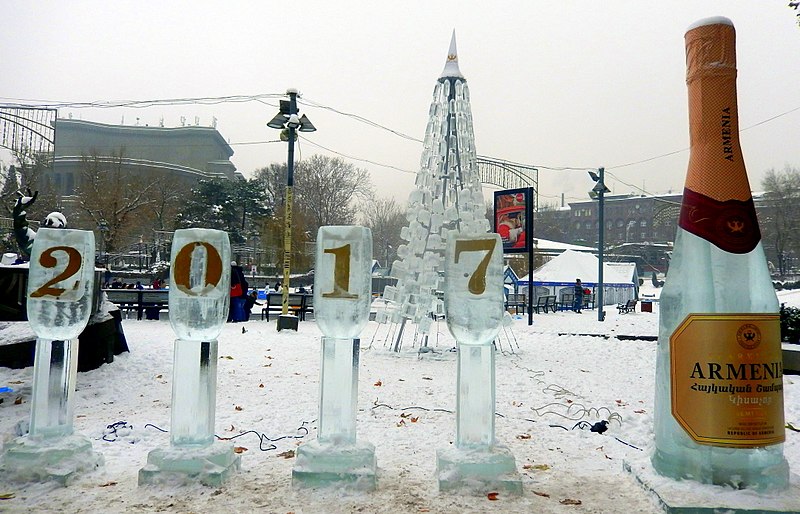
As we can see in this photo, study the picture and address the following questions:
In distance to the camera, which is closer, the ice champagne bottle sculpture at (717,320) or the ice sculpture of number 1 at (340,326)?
the ice champagne bottle sculpture at (717,320)

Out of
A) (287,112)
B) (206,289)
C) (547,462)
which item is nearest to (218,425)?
(206,289)

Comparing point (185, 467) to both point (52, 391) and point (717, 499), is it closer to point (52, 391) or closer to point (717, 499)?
point (52, 391)

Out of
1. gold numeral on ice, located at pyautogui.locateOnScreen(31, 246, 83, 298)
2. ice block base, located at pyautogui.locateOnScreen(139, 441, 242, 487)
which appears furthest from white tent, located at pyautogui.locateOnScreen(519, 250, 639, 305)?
gold numeral on ice, located at pyautogui.locateOnScreen(31, 246, 83, 298)

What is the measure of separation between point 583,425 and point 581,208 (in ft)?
324

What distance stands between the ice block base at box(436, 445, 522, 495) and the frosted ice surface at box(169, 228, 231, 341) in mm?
1840

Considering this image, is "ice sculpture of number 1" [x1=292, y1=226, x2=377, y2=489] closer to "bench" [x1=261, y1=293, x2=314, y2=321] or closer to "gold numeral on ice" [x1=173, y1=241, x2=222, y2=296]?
"gold numeral on ice" [x1=173, y1=241, x2=222, y2=296]

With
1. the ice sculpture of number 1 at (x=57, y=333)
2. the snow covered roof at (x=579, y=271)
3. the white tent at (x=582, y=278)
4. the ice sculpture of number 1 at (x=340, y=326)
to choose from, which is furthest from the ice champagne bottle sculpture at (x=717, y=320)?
the snow covered roof at (x=579, y=271)

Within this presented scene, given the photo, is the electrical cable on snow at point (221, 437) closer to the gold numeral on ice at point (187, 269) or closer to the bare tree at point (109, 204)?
the gold numeral on ice at point (187, 269)

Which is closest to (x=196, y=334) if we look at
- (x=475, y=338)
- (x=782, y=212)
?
(x=475, y=338)

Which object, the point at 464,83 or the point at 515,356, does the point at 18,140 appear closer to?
the point at 464,83

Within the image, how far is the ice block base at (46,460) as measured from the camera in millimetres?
3582

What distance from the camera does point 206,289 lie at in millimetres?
3811

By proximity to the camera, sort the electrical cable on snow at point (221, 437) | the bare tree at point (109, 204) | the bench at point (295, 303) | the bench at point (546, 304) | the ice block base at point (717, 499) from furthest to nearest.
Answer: the bare tree at point (109, 204) < the bench at point (546, 304) < the bench at point (295, 303) < the electrical cable on snow at point (221, 437) < the ice block base at point (717, 499)

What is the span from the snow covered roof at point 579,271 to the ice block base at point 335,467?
95.0ft
